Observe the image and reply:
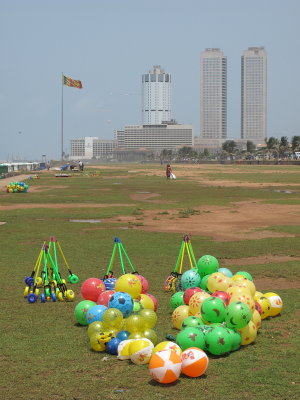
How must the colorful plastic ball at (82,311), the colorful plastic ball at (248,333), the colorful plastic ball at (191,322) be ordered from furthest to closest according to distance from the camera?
the colorful plastic ball at (82,311) < the colorful plastic ball at (191,322) < the colorful plastic ball at (248,333)

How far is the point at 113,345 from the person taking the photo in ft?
37.3

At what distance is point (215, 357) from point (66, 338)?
110 inches

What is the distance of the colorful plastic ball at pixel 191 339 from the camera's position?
1098cm

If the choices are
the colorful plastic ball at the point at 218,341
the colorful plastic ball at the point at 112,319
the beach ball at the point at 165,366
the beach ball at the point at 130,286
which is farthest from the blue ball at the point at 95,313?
the beach ball at the point at 165,366

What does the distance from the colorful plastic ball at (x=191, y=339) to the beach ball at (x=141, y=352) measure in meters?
0.50

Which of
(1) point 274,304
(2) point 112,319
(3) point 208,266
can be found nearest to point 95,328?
(2) point 112,319

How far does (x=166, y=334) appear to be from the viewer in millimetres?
12422

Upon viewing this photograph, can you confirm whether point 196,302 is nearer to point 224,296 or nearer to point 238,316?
point 224,296

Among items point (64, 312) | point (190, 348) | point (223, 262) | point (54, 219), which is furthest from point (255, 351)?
point (54, 219)

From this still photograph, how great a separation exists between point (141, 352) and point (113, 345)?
0.77 metres

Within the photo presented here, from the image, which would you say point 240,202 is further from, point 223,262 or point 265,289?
point 265,289

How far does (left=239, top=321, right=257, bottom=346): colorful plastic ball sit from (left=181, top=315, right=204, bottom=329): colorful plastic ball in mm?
728

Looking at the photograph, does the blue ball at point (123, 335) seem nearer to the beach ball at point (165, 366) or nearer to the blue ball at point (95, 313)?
the blue ball at point (95, 313)

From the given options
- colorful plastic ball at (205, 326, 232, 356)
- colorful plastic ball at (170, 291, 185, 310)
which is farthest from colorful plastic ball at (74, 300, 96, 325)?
→ colorful plastic ball at (205, 326, 232, 356)
